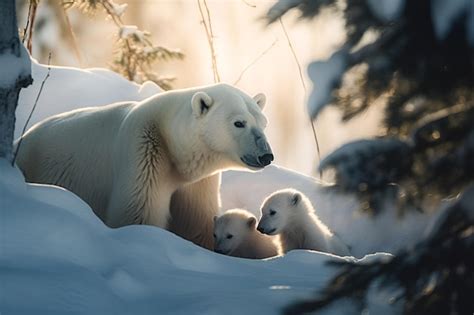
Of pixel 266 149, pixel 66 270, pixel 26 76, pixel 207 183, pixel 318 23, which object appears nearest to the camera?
pixel 318 23

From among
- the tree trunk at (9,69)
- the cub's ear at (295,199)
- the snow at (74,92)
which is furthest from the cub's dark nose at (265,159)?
the snow at (74,92)

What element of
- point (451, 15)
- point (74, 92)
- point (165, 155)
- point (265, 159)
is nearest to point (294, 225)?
point (265, 159)

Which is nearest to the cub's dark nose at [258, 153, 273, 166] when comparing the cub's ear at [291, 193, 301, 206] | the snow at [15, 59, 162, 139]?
the cub's ear at [291, 193, 301, 206]

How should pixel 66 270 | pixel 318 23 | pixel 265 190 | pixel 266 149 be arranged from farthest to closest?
pixel 265 190, pixel 266 149, pixel 66 270, pixel 318 23

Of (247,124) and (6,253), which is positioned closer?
(6,253)

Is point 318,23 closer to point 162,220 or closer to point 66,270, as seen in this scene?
point 66,270

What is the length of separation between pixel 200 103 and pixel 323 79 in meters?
3.11

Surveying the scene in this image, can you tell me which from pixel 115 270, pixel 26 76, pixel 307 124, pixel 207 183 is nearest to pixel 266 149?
pixel 207 183

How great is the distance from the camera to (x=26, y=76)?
14.2ft

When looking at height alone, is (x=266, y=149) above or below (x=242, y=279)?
below

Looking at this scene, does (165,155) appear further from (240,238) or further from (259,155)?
(240,238)

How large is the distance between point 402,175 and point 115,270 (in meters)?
1.45

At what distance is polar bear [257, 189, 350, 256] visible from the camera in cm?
616

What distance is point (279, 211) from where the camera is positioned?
6188mm
